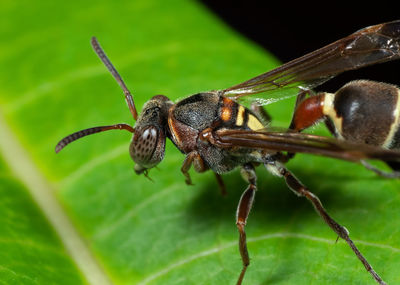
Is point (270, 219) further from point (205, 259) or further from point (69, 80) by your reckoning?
point (69, 80)

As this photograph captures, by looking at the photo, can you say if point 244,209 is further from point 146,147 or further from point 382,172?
point 382,172

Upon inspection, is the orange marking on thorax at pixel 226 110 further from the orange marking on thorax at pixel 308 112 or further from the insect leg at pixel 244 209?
the orange marking on thorax at pixel 308 112

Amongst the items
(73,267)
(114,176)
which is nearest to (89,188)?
(114,176)

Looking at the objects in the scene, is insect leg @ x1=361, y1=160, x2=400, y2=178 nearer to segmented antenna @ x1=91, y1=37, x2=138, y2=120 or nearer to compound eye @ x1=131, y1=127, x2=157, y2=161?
compound eye @ x1=131, y1=127, x2=157, y2=161

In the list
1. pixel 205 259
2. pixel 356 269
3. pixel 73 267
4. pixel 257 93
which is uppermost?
pixel 257 93

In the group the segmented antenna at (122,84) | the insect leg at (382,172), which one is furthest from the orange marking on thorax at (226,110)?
the insect leg at (382,172)

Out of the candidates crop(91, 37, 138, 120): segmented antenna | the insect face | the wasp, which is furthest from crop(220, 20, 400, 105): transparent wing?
crop(91, 37, 138, 120): segmented antenna
